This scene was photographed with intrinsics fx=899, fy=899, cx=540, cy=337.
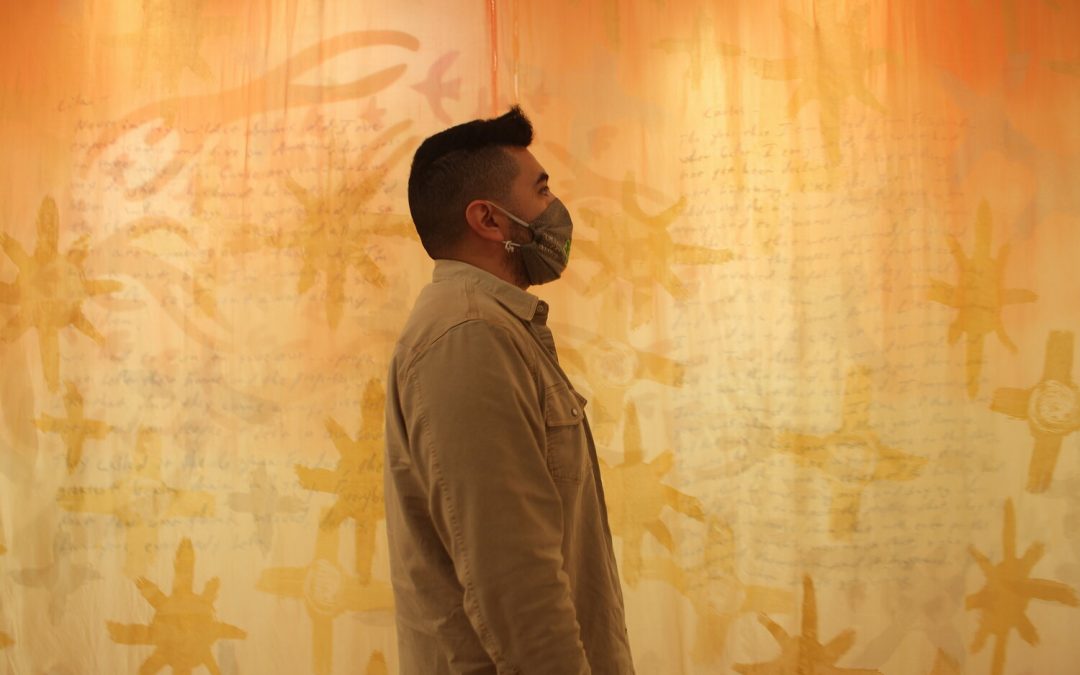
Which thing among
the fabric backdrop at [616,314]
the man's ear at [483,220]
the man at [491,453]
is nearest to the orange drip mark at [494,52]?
the fabric backdrop at [616,314]

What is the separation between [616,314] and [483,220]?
895mm

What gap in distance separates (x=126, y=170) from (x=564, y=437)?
4.78 feet

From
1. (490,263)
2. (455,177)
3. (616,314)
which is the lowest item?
(616,314)

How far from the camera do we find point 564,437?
1.13 meters

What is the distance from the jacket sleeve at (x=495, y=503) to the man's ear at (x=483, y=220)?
0.22m

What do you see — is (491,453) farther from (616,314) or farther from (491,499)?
(616,314)

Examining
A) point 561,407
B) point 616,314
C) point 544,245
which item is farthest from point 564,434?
point 616,314

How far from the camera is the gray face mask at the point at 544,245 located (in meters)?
1.25

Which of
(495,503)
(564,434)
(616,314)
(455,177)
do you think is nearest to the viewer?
(495,503)

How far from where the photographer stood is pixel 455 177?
1229 millimetres

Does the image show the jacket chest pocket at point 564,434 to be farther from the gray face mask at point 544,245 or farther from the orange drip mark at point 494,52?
the orange drip mark at point 494,52

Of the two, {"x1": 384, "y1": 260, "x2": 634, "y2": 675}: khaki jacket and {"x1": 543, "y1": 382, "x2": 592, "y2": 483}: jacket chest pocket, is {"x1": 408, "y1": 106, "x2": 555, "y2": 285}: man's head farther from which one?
{"x1": 543, "y1": 382, "x2": 592, "y2": 483}: jacket chest pocket

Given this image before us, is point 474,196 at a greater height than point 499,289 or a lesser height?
greater

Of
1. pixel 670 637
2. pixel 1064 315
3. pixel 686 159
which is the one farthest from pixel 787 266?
pixel 670 637
